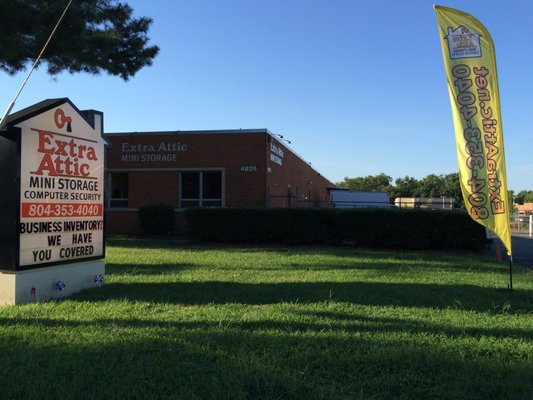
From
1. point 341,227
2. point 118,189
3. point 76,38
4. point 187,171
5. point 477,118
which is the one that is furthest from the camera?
point 118,189

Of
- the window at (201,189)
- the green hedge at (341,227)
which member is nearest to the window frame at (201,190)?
the window at (201,189)

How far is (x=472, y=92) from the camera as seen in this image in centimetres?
837

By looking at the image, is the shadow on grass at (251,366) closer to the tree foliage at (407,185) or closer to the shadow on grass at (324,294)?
the shadow on grass at (324,294)

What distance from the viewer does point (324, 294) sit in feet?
24.3

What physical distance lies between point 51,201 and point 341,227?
11.0 m

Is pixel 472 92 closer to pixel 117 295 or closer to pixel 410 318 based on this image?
pixel 410 318

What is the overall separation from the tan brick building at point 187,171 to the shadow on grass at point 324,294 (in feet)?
41.4

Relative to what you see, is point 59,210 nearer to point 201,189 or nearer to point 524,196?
point 201,189

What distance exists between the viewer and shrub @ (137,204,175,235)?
2023cm

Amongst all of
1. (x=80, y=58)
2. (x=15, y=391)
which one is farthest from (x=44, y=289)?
(x=80, y=58)

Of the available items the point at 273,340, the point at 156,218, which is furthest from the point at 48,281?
the point at 156,218

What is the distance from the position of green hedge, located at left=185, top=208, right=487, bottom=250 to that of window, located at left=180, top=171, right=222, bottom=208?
3632 mm

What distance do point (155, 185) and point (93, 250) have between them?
13.8 meters

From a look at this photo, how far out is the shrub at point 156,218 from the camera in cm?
2023
